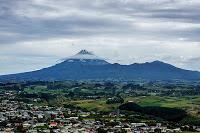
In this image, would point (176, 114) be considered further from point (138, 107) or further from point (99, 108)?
point (99, 108)

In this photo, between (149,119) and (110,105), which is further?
(110,105)

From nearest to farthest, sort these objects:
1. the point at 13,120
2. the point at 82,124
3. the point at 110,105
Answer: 1. the point at 82,124
2. the point at 13,120
3. the point at 110,105

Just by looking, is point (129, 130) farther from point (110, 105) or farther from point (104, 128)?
point (110, 105)

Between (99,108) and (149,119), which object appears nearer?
(149,119)

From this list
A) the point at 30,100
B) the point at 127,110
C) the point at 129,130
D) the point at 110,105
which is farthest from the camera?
the point at 30,100

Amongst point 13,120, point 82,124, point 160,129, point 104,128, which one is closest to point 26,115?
point 13,120

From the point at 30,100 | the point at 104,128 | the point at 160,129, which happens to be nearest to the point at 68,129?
the point at 104,128

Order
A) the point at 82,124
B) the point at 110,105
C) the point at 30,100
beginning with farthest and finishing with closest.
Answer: the point at 30,100
the point at 110,105
the point at 82,124

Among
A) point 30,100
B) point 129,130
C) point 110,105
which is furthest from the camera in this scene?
point 30,100
